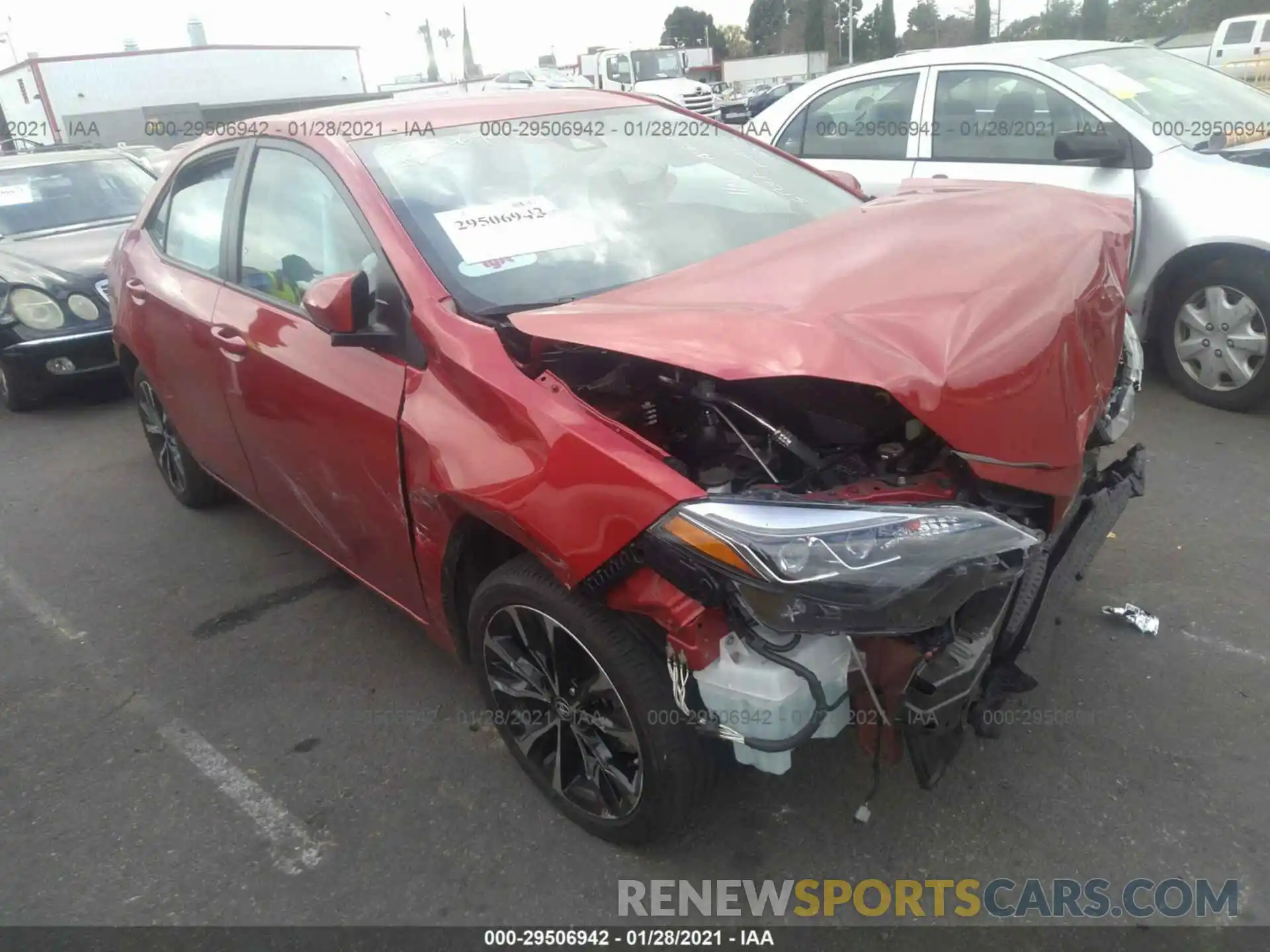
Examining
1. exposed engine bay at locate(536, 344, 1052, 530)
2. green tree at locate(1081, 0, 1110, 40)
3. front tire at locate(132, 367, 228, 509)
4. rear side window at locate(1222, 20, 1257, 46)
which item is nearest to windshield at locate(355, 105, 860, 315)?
exposed engine bay at locate(536, 344, 1052, 530)

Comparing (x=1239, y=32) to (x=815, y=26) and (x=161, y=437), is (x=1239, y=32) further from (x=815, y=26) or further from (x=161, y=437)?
(x=815, y=26)

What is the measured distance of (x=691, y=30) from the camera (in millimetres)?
64500

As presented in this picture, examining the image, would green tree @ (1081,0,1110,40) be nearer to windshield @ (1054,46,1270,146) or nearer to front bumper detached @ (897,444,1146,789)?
windshield @ (1054,46,1270,146)

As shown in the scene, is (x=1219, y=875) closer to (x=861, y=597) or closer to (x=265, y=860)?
(x=861, y=597)

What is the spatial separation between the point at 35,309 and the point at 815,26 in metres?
53.4

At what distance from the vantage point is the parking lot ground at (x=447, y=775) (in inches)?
89.0

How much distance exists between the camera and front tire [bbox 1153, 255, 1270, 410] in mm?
4379

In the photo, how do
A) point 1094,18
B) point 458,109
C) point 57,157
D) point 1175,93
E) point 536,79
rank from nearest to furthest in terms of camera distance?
point 458,109 → point 1175,93 → point 57,157 → point 1094,18 → point 536,79

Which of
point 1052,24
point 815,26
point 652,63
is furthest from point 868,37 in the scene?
point 652,63

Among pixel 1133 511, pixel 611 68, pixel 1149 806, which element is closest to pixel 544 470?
pixel 1149 806

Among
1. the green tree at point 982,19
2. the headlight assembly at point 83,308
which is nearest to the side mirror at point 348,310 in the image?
the headlight assembly at point 83,308

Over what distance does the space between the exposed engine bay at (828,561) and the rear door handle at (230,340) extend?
1.35 metres

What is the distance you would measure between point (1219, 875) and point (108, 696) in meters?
3.31

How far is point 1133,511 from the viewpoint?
375 centimetres
